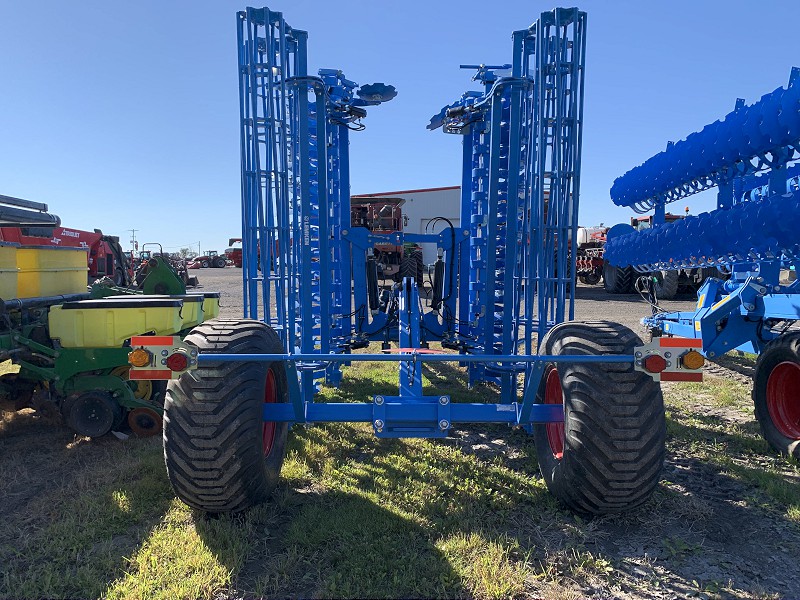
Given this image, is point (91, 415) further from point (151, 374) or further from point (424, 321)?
point (424, 321)

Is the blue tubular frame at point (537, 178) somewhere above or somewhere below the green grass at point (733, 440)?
above

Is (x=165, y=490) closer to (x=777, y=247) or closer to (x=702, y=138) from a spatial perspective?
(x=777, y=247)

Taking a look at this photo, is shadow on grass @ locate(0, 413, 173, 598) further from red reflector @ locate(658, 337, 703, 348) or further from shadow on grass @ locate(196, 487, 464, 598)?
red reflector @ locate(658, 337, 703, 348)

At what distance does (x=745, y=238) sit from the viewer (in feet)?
14.2

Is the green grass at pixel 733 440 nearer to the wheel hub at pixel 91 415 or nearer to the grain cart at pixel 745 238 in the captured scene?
the grain cart at pixel 745 238

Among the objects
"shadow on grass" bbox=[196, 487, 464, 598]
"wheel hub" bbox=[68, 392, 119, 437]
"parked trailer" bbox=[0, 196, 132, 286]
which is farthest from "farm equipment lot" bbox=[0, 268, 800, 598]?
"parked trailer" bbox=[0, 196, 132, 286]

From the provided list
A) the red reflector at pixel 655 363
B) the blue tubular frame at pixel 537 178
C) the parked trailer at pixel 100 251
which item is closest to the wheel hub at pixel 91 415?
the blue tubular frame at pixel 537 178

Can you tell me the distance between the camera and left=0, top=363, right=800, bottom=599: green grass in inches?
101

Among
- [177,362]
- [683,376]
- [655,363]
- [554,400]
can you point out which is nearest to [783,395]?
[554,400]

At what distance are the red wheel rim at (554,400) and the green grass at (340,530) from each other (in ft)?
1.08

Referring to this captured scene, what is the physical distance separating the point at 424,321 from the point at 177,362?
3.42 meters

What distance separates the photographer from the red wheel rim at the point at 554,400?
3453mm

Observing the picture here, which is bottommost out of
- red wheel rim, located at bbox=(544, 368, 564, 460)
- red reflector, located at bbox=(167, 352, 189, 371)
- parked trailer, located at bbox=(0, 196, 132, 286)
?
red wheel rim, located at bbox=(544, 368, 564, 460)

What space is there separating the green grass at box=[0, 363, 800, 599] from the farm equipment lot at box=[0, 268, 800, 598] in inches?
0.4
